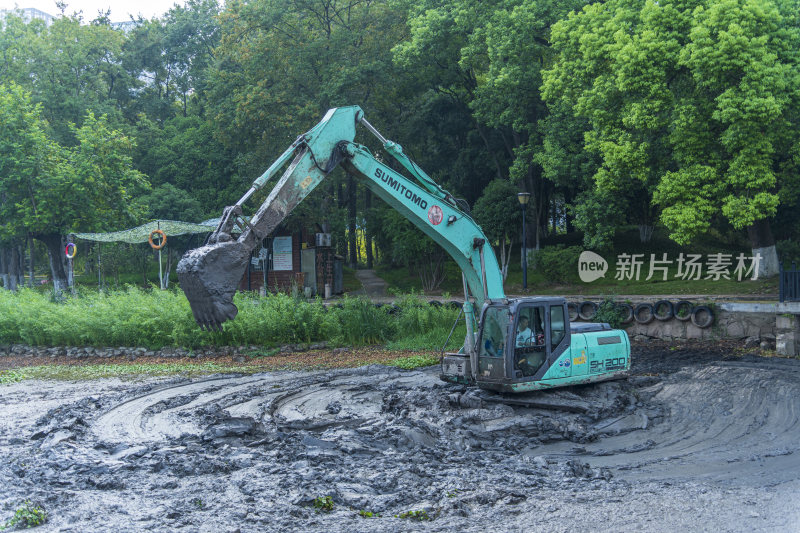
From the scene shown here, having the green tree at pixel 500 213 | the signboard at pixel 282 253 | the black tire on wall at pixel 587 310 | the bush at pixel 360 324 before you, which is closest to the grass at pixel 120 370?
the bush at pixel 360 324

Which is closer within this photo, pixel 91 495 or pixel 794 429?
pixel 91 495

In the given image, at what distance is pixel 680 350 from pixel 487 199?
1556cm

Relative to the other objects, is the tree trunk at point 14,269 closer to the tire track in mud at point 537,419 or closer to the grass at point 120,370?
the grass at point 120,370

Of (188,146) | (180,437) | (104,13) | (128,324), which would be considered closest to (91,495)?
(180,437)

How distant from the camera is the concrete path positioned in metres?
33.4

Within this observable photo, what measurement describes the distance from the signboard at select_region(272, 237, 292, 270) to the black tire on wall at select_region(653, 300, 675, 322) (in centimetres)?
1819

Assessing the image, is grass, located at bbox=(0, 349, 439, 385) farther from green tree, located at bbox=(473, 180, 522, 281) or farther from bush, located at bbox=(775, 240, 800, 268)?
bush, located at bbox=(775, 240, 800, 268)

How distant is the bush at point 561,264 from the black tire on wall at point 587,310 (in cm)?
812

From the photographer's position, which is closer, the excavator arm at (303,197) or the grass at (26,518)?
the grass at (26,518)

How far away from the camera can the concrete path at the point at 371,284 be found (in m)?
33.4

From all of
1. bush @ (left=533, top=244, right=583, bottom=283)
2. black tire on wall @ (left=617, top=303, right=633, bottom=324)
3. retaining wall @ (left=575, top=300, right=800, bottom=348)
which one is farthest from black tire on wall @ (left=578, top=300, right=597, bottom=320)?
bush @ (left=533, top=244, right=583, bottom=283)

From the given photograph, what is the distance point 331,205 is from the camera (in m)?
33.5

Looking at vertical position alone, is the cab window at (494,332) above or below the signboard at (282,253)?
below

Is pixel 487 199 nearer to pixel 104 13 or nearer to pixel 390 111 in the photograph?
pixel 390 111
